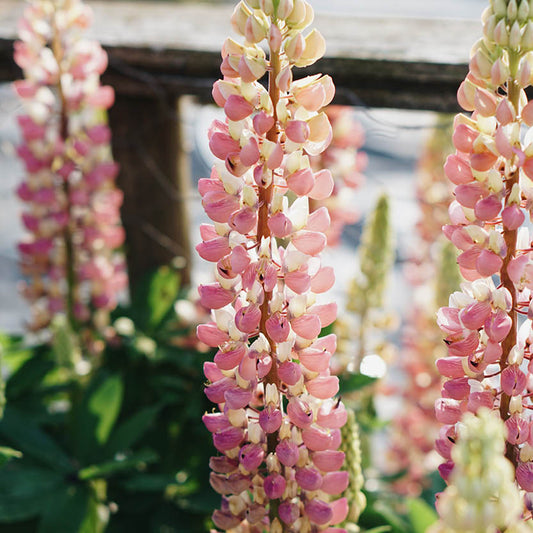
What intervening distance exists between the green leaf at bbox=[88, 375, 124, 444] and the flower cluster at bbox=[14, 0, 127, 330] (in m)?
0.30

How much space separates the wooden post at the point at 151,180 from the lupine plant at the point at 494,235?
93 centimetres

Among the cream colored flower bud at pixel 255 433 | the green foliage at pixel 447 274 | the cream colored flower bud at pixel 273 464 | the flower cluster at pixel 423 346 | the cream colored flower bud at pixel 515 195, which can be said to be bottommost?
the flower cluster at pixel 423 346

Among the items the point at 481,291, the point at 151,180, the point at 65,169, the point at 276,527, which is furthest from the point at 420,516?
the point at 151,180

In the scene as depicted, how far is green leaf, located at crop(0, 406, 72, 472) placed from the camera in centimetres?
107

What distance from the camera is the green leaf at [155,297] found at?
142cm

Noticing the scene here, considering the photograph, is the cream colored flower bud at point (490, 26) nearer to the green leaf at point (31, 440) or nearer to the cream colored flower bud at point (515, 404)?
the cream colored flower bud at point (515, 404)

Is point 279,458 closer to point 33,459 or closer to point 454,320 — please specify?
point 454,320

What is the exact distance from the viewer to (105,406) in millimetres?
1094

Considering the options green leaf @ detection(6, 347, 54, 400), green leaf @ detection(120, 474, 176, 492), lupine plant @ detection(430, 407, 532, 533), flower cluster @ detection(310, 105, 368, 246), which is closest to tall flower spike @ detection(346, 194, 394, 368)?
flower cluster @ detection(310, 105, 368, 246)

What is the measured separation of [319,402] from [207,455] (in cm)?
49

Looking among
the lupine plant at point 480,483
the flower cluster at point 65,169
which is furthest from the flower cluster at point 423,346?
the lupine plant at point 480,483

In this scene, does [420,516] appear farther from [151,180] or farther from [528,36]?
[151,180]

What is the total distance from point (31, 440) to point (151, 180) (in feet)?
2.18

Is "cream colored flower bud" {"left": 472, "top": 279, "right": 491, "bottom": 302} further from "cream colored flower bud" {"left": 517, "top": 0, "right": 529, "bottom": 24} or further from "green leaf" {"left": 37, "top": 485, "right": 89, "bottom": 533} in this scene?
"green leaf" {"left": 37, "top": 485, "right": 89, "bottom": 533}
